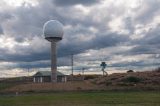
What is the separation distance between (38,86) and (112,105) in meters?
39.5

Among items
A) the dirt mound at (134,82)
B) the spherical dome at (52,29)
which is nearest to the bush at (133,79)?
the dirt mound at (134,82)

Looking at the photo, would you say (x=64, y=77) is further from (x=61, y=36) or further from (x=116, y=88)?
(x=116, y=88)

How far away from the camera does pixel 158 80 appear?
69188 millimetres

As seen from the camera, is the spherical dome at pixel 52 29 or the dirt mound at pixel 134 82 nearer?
the dirt mound at pixel 134 82

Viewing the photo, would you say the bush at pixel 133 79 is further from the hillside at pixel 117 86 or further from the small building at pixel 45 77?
the small building at pixel 45 77

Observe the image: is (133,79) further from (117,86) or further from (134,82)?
(117,86)

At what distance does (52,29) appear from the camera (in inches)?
3361

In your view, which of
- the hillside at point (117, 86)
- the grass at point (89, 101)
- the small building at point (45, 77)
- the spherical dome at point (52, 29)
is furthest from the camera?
the small building at point (45, 77)

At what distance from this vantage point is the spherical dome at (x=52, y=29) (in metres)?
85.4

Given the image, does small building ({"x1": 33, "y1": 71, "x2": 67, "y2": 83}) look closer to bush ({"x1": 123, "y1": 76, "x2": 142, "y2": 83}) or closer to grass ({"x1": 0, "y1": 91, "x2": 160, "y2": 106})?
bush ({"x1": 123, "y1": 76, "x2": 142, "y2": 83})

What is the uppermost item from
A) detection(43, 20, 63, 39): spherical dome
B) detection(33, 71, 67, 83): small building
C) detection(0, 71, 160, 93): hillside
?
detection(43, 20, 63, 39): spherical dome

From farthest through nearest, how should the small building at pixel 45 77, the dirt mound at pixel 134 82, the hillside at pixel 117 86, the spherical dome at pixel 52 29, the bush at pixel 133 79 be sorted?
the small building at pixel 45 77 < the spherical dome at pixel 52 29 < the bush at pixel 133 79 < the dirt mound at pixel 134 82 < the hillside at pixel 117 86

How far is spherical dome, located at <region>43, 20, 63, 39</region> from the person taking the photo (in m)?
85.4

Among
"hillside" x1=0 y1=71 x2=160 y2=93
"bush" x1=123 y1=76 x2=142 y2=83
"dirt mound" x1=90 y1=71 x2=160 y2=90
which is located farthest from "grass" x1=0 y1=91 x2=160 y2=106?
"bush" x1=123 y1=76 x2=142 y2=83
